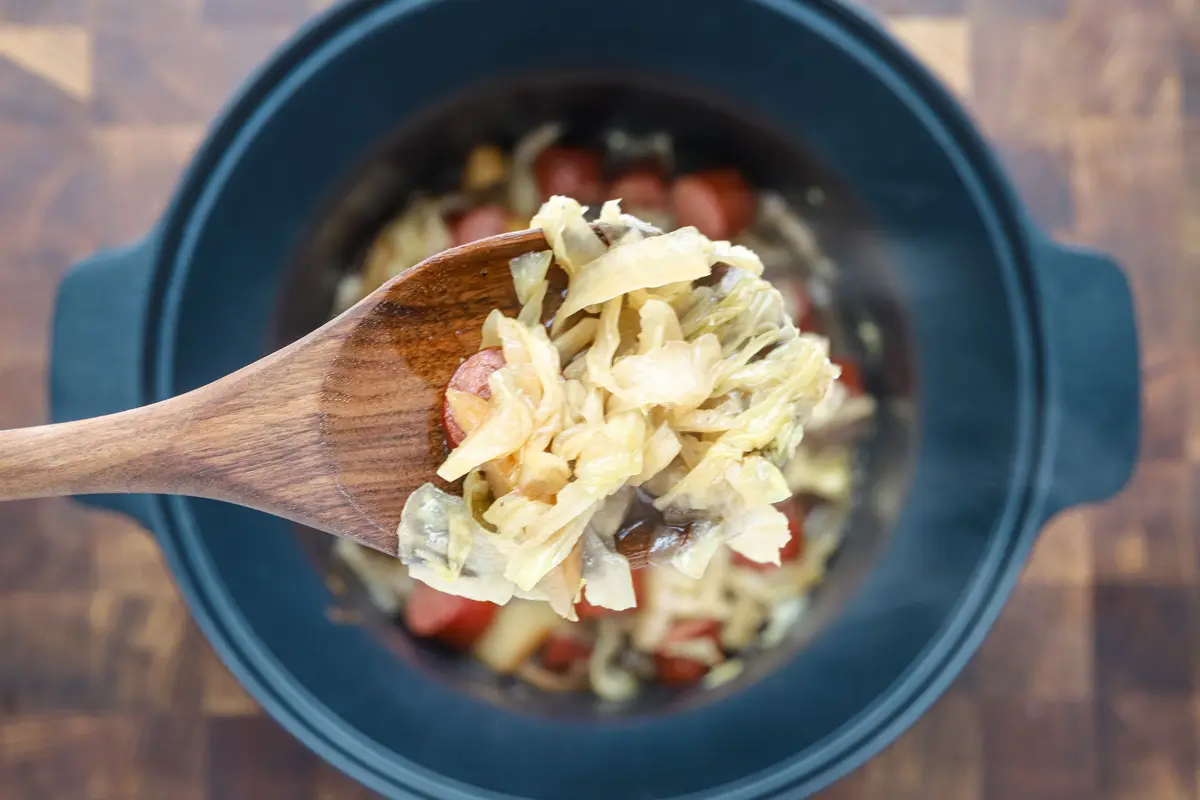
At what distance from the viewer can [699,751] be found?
1.41 metres

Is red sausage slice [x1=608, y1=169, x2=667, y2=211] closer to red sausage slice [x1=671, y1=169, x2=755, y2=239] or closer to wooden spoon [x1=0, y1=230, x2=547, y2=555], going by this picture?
red sausage slice [x1=671, y1=169, x2=755, y2=239]

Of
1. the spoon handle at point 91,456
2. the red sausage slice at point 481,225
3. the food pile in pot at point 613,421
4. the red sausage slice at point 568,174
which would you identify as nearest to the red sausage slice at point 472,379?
the food pile in pot at point 613,421

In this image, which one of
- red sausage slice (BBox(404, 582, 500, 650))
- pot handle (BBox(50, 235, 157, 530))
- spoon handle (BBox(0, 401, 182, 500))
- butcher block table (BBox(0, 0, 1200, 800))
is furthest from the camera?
butcher block table (BBox(0, 0, 1200, 800))

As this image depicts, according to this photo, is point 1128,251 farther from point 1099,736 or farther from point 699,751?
point 699,751

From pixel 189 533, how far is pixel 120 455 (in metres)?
0.35

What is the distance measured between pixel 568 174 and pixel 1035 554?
0.99 m

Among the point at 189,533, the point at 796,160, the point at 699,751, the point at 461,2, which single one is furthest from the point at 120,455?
the point at 796,160

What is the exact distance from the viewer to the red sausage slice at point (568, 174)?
1552 mm

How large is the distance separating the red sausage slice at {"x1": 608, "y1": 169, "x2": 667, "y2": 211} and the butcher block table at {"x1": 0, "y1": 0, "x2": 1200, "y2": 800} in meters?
0.48

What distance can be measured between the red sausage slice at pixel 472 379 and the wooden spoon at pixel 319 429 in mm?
24

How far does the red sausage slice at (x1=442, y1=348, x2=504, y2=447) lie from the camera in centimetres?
103

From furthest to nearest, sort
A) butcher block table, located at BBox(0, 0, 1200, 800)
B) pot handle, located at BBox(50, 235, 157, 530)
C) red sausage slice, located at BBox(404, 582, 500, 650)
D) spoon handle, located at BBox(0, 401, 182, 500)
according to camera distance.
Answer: butcher block table, located at BBox(0, 0, 1200, 800) < red sausage slice, located at BBox(404, 582, 500, 650) < pot handle, located at BBox(50, 235, 157, 530) < spoon handle, located at BBox(0, 401, 182, 500)

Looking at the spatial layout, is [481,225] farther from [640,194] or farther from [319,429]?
[319,429]

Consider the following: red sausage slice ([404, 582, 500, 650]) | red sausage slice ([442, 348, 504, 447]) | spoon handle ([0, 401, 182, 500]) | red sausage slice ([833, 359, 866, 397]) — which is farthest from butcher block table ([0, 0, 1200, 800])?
red sausage slice ([442, 348, 504, 447])
